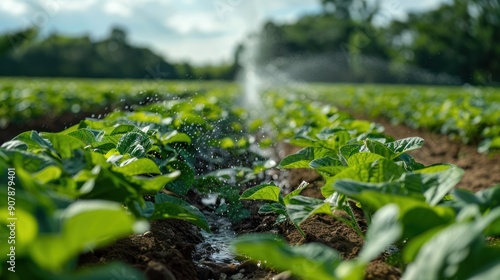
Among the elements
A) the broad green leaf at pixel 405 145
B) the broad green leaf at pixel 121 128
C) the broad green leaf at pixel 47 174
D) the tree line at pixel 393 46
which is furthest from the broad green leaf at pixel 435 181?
the tree line at pixel 393 46

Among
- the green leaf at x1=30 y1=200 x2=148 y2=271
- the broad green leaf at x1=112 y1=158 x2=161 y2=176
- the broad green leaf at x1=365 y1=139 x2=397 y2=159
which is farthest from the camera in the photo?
the broad green leaf at x1=365 y1=139 x2=397 y2=159

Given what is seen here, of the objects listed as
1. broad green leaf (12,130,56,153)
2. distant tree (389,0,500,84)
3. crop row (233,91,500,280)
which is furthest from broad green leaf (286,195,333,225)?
distant tree (389,0,500,84)

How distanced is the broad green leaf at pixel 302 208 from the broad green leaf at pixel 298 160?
0.54m

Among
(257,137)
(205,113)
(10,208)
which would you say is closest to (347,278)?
(10,208)

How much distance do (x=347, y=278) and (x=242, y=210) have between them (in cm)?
234

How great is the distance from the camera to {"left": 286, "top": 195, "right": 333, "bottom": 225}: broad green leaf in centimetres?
202

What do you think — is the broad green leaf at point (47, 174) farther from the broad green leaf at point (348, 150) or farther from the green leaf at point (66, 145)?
the broad green leaf at point (348, 150)

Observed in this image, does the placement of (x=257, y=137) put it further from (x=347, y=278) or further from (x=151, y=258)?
(x=347, y=278)

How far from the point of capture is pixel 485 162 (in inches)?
249

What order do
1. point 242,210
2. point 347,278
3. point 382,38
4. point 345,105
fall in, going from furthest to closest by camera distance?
point 382,38 < point 345,105 < point 242,210 < point 347,278

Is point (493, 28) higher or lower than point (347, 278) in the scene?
lower

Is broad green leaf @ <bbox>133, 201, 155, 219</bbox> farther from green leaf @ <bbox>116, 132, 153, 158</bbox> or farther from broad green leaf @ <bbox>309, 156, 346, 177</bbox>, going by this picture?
broad green leaf @ <bbox>309, 156, 346, 177</bbox>

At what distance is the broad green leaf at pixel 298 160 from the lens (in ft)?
8.98

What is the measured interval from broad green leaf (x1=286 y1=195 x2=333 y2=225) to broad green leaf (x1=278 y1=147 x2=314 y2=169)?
0.54 meters
